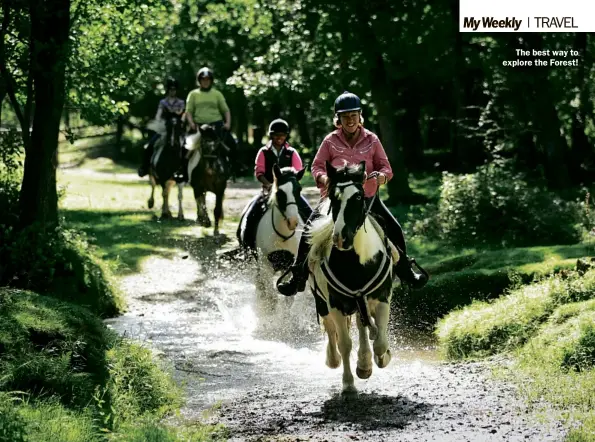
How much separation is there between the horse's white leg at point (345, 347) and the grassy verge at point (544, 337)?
4.90 ft

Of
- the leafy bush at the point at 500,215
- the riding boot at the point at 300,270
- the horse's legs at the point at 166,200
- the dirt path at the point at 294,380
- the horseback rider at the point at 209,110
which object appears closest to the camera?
the dirt path at the point at 294,380

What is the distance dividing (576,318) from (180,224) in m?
14.6

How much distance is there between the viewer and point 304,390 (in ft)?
35.5

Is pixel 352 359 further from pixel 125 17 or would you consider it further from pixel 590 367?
pixel 125 17

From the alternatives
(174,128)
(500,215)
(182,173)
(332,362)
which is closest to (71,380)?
(332,362)

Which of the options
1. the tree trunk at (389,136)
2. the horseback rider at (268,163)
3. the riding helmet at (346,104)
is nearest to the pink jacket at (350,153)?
the riding helmet at (346,104)

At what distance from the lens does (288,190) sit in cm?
1480

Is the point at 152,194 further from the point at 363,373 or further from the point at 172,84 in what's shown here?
the point at 363,373

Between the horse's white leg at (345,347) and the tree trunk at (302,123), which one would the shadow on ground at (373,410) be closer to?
the horse's white leg at (345,347)

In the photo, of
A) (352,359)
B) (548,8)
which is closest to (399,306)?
(352,359)

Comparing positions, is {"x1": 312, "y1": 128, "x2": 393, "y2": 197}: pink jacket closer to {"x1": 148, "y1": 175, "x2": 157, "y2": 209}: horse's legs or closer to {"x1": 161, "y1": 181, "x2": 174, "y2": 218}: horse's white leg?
{"x1": 161, "y1": 181, "x2": 174, "y2": 218}: horse's white leg

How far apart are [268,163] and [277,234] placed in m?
1.23

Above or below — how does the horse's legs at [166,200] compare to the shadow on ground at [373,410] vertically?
above

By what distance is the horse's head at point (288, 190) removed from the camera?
14.8m
